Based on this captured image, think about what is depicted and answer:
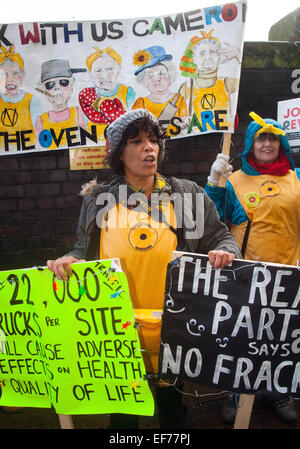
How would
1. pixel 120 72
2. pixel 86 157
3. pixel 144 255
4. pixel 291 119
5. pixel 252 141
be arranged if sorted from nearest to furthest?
pixel 144 255 < pixel 252 141 < pixel 120 72 < pixel 291 119 < pixel 86 157

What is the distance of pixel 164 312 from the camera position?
143 cm

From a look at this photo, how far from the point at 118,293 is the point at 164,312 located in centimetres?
23

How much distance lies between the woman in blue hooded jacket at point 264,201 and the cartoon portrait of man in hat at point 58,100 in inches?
48.5

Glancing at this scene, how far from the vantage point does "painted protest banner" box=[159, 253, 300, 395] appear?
53.8 inches

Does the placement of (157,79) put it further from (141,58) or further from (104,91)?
(104,91)

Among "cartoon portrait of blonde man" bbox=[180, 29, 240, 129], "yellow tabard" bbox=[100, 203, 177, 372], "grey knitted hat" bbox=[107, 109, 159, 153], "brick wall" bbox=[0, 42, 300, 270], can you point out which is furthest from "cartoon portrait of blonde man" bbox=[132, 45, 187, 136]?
"yellow tabard" bbox=[100, 203, 177, 372]

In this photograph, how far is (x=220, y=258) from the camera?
135 cm

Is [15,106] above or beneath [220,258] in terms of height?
above

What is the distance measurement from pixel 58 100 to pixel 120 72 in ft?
1.78

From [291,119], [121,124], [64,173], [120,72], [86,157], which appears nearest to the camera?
[121,124]

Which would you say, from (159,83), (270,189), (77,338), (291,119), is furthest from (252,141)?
(77,338)

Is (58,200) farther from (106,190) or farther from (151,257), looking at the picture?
(151,257)

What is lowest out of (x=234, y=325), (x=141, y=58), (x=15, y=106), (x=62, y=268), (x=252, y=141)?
(x=234, y=325)

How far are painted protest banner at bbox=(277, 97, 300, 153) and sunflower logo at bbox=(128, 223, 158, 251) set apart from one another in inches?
68.5
